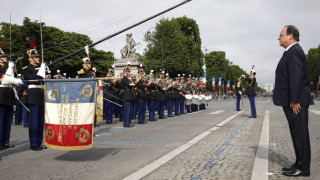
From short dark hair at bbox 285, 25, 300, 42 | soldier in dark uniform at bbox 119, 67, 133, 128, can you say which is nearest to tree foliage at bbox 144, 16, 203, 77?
soldier in dark uniform at bbox 119, 67, 133, 128

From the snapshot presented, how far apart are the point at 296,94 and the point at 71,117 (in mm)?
3703

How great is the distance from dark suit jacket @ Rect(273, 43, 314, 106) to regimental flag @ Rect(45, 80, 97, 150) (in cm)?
312

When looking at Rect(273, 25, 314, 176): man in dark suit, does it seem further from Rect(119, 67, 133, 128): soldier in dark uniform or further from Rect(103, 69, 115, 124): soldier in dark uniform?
Rect(103, 69, 115, 124): soldier in dark uniform

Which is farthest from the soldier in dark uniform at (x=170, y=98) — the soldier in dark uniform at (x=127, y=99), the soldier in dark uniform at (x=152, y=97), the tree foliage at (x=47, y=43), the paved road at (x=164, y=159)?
the tree foliage at (x=47, y=43)

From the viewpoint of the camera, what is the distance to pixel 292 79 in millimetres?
4719

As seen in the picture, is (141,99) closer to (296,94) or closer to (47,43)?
(296,94)

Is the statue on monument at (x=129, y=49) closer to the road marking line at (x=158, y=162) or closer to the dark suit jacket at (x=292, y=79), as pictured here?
the road marking line at (x=158, y=162)

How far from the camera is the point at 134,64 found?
1209 inches

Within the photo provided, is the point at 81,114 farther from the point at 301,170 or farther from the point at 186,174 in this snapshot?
the point at 301,170

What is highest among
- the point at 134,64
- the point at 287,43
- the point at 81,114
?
the point at 134,64

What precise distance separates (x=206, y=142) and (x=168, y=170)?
2.93 meters

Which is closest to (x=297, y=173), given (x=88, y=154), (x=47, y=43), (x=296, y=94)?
(x=296, y=94)

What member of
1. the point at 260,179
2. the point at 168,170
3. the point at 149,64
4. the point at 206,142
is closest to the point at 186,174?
the point at 168,170

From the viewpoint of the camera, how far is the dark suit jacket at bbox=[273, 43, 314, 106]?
4.70 meters
